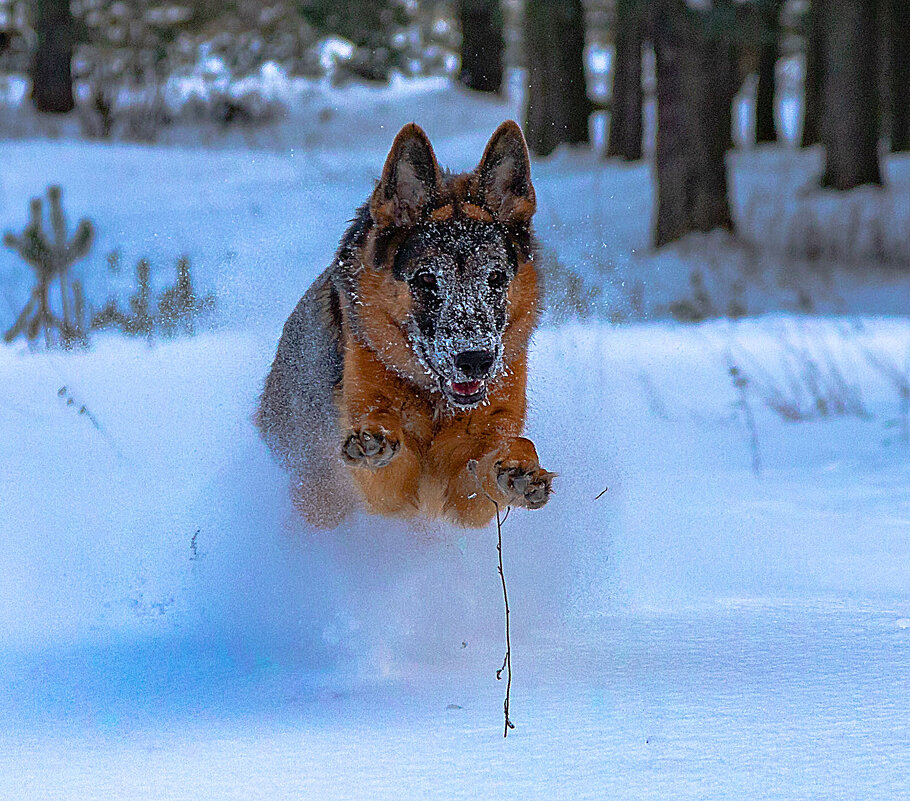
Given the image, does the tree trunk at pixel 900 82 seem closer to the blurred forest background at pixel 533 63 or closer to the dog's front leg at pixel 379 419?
the blurred forest background at pixel 533 63

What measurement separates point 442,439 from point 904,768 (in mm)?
2061

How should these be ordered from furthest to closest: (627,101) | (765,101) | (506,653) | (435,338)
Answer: (765,101)
(627,101)
(435,338)
(506,653)

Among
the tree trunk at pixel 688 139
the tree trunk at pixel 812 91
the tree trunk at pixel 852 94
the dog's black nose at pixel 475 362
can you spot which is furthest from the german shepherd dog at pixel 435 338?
the tree trunk at pixel 812 91

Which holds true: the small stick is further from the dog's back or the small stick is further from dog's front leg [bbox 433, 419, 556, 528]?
the dog's back

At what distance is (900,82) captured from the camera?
25000 millimetres

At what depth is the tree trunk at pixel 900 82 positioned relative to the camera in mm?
24359

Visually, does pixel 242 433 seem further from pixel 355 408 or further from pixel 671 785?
pixel 671 785

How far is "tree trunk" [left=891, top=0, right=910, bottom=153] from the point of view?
24.4 m

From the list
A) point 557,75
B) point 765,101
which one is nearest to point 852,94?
point 557,75

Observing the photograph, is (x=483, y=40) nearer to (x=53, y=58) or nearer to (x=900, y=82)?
(x=53, y=58)

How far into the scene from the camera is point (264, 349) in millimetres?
5766

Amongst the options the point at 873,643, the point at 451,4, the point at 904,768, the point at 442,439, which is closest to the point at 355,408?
the point at 442,439

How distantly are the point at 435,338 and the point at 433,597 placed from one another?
3.18ft

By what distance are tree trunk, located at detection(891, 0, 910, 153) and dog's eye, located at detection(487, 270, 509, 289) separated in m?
22.2
